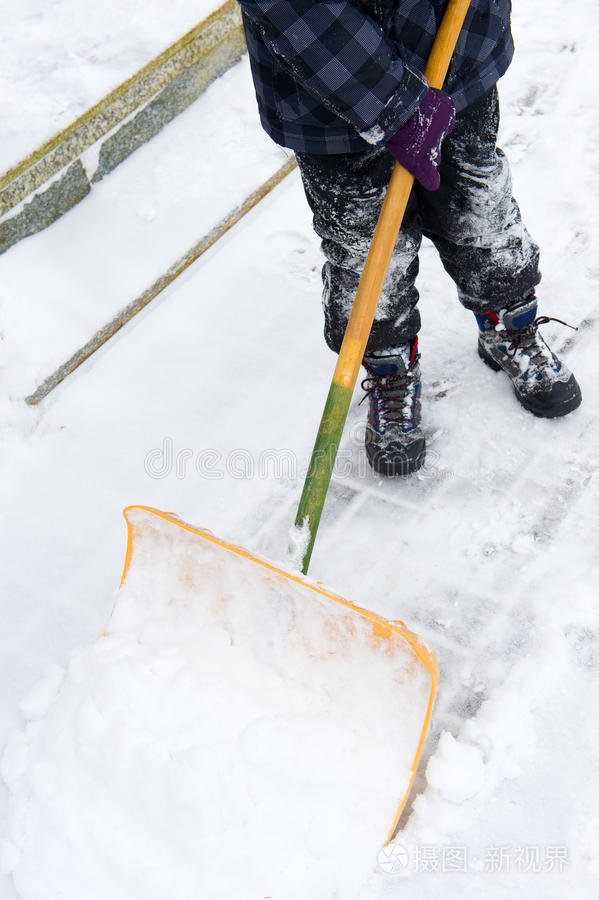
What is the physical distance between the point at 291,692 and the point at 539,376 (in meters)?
1.03

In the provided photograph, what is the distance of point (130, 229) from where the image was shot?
2713mm

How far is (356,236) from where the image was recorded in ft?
5.71

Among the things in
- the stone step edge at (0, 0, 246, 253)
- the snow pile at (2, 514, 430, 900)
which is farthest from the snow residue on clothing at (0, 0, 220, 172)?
the snow pile at (2, 514, 430, 900)

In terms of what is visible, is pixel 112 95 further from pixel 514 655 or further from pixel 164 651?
pixel 514 655

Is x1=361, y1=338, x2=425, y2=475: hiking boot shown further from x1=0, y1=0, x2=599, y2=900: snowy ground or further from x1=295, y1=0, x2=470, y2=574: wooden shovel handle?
x1=295, y1=0, x2=470, y2=574: wooden shovel handle

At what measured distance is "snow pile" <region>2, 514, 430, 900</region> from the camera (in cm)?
138

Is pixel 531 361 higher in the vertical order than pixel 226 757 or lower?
higher

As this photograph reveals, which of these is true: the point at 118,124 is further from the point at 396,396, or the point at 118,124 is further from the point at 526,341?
the point at 526,341

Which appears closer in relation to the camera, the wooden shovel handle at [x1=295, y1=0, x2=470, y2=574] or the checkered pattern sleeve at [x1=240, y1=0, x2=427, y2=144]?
the checkered pattern sleeve at [x1=240, y1=0, x2=427, y2=144]

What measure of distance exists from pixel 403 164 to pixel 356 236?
0.83 ft

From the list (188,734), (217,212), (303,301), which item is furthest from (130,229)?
(188,734)

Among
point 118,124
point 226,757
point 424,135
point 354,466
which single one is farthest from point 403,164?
point 118,124

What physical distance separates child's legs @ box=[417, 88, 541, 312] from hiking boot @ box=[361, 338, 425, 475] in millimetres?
218

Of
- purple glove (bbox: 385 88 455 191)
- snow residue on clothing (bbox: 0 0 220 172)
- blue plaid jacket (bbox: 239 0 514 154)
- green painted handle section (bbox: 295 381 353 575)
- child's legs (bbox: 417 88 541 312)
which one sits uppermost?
blue plaid jacket (bbox: 239 0 514 154)
